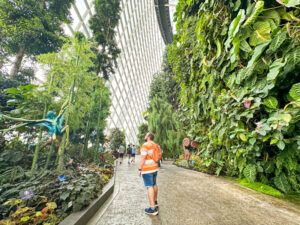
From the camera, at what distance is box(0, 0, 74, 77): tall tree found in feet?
23.3

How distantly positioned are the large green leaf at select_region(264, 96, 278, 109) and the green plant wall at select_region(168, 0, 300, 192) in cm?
1

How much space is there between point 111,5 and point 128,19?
497 inches

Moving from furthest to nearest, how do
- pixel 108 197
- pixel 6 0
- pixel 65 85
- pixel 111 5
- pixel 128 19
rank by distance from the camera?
pixel 128 19
pixel 111 5
pixel 6 0
pixel 65 85
pixel 108 197

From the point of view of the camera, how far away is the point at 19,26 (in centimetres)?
719

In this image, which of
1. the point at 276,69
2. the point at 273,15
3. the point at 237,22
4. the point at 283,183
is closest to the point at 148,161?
the point at 276,69

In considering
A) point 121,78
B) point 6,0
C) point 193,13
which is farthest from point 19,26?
point 121,78

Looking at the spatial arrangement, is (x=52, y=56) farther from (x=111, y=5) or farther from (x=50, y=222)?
(x=111, y=5)

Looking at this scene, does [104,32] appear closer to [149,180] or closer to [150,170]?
[150,170]

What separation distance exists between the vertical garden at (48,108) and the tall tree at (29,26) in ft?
0.12

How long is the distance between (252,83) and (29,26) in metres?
9.46

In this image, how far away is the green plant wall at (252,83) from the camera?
2.08 m

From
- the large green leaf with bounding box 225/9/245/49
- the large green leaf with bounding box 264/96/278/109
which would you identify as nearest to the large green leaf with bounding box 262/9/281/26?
the large green leaf with bounding box 225/9/245/49

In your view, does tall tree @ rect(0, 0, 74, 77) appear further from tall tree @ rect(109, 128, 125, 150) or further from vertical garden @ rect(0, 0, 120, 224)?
tall tree @ rect(109, 128, 125, 150)

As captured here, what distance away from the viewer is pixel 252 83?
251 centimetres
